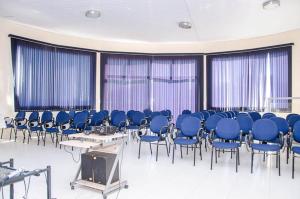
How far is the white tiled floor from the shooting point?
335cm

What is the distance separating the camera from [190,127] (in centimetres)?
530

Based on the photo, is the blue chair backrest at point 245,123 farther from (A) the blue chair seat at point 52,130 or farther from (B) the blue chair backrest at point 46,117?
(B) the blue chair backrest at point 46,117

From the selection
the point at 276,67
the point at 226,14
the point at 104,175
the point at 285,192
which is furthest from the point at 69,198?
the point at 276,67

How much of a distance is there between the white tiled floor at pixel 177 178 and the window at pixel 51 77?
2411 mm

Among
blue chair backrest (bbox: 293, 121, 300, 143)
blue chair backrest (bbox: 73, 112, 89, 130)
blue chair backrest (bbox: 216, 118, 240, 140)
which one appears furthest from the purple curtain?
blue chair backrest (bbox: 293, 121, 300, 143)

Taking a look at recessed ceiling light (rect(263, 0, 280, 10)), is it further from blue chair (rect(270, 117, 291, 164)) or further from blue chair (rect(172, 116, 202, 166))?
blue chair (rect(172, 116, 202, 166))

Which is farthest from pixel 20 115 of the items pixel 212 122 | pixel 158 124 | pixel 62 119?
pixel 212 122

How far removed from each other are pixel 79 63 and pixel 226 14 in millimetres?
5074

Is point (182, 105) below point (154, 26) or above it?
below

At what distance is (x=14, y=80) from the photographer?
7453 millimetres

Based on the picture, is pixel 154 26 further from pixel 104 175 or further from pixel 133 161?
pixel 104 175

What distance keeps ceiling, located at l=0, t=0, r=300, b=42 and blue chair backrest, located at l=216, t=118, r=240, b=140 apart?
263 cm

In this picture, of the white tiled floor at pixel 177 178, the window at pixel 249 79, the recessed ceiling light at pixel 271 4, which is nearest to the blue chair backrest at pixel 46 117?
the white tiled floor at pixel 177 178

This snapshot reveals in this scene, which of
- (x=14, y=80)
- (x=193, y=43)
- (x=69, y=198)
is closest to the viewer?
(x=69, y=198)
